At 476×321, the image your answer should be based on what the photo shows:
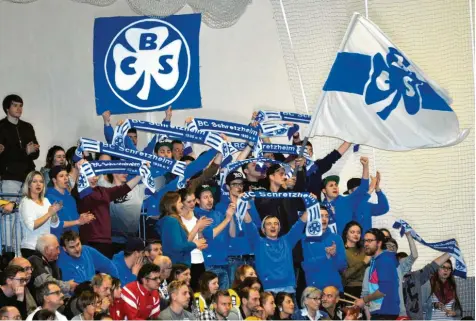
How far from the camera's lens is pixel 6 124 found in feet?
41.2

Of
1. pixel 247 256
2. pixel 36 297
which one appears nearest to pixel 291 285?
pixel 247 256

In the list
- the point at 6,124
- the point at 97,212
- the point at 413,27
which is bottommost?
the point at 97,212

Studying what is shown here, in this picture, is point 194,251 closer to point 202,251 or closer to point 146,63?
point 202,251

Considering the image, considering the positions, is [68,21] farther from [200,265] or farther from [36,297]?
[36,297]

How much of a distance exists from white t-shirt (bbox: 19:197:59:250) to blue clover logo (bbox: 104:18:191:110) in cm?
318

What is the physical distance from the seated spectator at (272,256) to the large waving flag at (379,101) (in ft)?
3.78

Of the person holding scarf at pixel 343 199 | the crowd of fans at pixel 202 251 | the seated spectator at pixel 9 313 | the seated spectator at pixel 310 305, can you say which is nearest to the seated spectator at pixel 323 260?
the crowd of fans at pixel 202 251

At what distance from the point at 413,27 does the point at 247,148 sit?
2.63 meters

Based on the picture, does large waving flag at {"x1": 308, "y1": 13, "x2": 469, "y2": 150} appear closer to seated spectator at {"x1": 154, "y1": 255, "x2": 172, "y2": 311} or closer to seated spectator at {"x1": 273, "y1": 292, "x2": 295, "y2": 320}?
seated spectator at {"x1": 273, "y1": 292, "x2": 295, "y2": 320}

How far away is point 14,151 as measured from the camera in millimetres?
12523

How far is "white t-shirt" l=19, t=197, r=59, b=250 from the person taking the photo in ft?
36.6

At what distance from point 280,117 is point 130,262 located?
2.53 m

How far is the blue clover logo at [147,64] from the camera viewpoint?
14.2m

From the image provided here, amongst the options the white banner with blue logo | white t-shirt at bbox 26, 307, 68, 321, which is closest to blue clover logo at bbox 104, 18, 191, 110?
the white banner with blue logo
